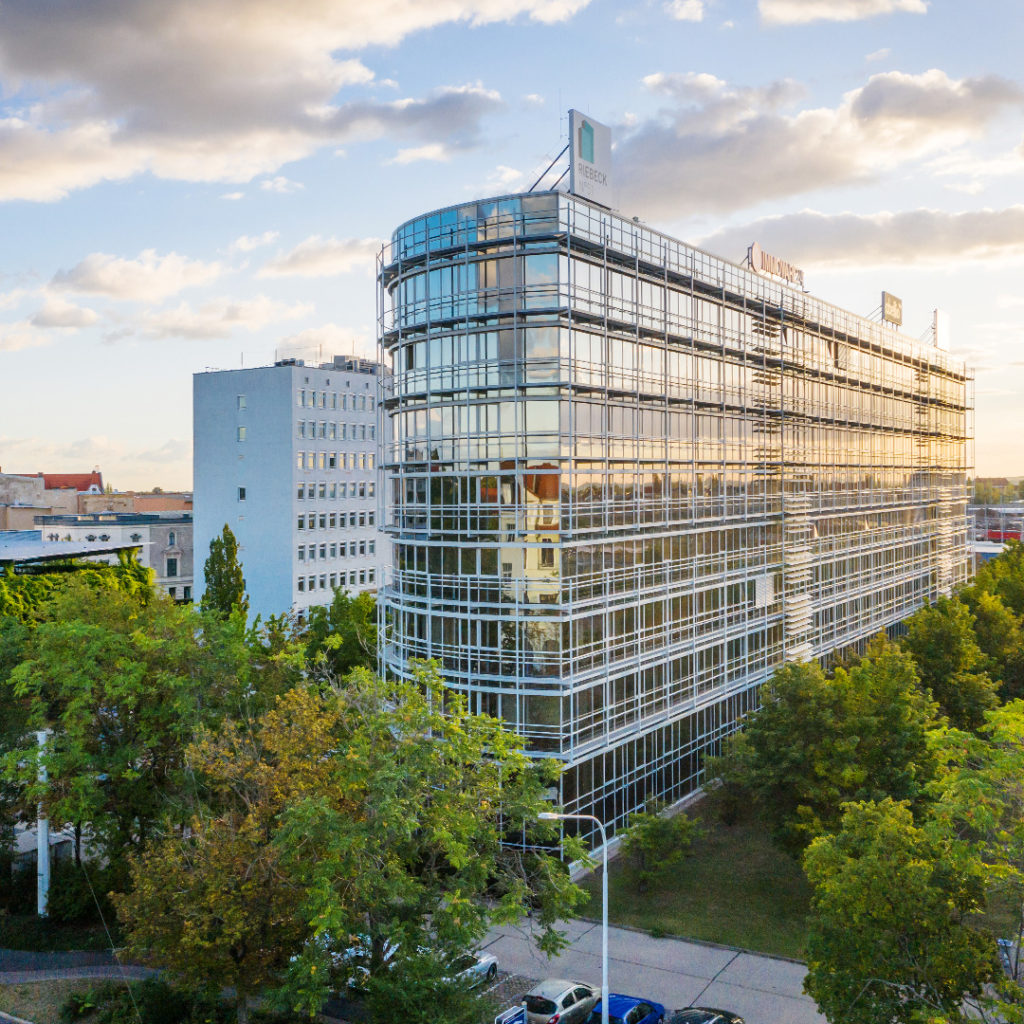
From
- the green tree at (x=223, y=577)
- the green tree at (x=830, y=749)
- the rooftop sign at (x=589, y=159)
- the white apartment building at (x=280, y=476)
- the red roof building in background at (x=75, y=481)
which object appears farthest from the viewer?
the red roof building in background at (x=75, y=481)

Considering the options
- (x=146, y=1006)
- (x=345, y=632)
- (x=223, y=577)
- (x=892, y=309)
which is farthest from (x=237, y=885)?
(x=892, y=309)

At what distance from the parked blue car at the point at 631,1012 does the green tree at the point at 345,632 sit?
90.3 feet

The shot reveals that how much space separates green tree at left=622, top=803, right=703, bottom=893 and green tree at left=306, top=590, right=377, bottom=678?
20.8 meters

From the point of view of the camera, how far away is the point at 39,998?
96.4ft

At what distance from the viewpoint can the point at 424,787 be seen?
976 inches

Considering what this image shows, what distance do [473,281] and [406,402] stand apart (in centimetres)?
648

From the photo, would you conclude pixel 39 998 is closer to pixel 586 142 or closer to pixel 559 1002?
pixel 559 1002

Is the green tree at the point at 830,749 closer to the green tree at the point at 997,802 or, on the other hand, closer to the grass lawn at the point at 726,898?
the grass lawn at the point at 726,898

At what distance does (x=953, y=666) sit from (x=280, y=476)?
56.9m

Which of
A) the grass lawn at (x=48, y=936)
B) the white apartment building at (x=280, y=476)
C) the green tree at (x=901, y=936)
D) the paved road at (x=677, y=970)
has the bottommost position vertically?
the grass lawn at (x=48, y=936)

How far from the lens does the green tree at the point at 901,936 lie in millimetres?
22031

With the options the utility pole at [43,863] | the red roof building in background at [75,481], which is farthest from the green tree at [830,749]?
the red roof building in background at [75,481]

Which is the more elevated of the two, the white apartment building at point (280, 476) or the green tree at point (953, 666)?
the white apartment building at point (280, 476)

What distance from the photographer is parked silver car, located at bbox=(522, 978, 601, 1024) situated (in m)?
27.0
